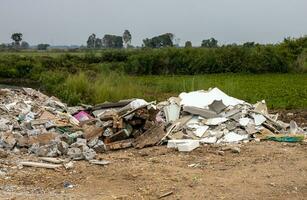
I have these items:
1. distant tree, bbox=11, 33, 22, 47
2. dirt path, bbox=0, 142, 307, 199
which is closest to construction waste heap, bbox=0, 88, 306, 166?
dirt path, bbox=0, 142, 307, 199

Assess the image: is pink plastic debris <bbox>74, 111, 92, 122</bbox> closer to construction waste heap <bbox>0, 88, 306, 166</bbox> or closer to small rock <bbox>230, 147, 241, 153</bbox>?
construction waste heap <bbox>0, 88, 306, 166</bbox>

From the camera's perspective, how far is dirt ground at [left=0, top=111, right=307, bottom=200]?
21.7 feet

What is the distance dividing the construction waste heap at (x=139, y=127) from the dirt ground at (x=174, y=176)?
453 mm

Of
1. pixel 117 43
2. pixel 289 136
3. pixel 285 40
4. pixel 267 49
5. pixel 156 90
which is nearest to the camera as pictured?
pixel 289 136

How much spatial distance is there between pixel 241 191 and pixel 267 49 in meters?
31.8

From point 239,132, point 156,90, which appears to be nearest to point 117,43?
point 156,90

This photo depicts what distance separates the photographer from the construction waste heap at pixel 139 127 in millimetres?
9461

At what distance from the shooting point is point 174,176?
740 centimetres

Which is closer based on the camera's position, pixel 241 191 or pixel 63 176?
pixel 241 191

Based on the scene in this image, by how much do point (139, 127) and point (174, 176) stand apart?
3005mm

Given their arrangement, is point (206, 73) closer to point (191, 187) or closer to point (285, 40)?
point (285, 40)

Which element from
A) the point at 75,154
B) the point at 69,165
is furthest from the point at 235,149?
the point at 69,165

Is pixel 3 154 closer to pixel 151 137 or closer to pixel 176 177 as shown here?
pixel 151 137

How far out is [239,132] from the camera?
1041 centimetres
